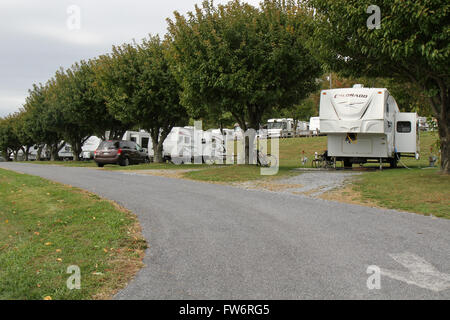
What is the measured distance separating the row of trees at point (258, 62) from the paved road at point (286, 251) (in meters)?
5.32

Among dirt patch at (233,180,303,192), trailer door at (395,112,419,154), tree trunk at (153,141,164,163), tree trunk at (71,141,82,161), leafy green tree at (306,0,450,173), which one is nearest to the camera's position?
leafy green tree at (306,0,450,173)

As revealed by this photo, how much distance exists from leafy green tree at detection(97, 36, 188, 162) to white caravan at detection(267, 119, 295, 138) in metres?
25.2

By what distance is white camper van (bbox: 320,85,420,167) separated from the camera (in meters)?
17.2

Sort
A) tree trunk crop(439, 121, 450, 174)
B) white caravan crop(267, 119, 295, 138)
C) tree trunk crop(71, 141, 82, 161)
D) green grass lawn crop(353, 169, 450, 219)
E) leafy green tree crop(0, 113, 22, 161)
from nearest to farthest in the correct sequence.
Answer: green grass lawn crop(353, 169, 450, 219) < tree trunk crop(439, 121, 450, 174) < tree trunk crop(71, 141, 82, 161) < white caravan crop(267, 119, 295, 138) < leafy green tree crop(0, 113, 22, 161)

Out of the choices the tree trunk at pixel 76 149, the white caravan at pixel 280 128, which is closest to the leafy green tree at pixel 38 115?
the tree trunk at pixel 76 149

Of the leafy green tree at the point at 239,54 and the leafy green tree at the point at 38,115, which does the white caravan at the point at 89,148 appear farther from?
the leafy green tree at the point at 239,54

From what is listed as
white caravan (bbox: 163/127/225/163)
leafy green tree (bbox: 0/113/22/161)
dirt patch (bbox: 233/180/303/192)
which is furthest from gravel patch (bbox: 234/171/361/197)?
leafy green tree (bbox: 0/113/22/161)

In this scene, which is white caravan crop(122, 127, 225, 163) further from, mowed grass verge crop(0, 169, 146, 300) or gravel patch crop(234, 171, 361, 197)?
mowed grass verge crop(0, 169, 146, 300)

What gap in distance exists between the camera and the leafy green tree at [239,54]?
17766mm

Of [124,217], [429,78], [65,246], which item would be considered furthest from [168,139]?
[65,246]

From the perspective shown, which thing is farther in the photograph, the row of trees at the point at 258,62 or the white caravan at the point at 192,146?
the white caravan at the point at 192,146

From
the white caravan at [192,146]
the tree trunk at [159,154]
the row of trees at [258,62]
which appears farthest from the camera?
the white caravan at [192,146]

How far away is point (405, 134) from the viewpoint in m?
→ 20.7

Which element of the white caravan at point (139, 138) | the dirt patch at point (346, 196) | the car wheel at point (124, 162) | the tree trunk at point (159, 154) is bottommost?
the dirt patch at point (346, 196)
